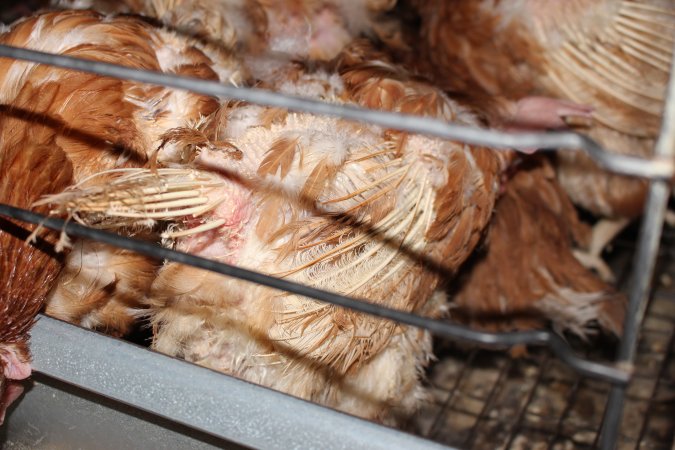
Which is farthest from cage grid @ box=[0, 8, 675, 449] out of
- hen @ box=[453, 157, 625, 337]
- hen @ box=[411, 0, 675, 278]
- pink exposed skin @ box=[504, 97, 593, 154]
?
pink exposed skin @ box=[504, 97, 593, 154]

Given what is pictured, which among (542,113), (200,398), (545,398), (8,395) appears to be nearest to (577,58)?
(542,113)

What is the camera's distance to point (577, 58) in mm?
1786

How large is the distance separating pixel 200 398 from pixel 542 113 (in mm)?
1076

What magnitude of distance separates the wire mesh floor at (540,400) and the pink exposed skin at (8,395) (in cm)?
96

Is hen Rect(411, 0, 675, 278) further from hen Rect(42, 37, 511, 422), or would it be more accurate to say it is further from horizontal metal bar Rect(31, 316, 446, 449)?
horizontal metal bar Rect(31, 316, 446, 449)

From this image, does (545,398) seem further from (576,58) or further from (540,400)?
(576,58)

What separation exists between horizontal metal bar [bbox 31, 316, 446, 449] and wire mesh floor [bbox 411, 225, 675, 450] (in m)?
0.92

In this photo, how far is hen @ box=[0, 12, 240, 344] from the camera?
3.80 feet

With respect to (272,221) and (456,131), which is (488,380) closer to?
(272,221)

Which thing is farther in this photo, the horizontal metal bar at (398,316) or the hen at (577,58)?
the hen at (577,58)

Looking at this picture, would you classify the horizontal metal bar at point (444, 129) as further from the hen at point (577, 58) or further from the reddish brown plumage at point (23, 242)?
the hen at point (577, 58)

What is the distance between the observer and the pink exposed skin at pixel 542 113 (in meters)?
1.62

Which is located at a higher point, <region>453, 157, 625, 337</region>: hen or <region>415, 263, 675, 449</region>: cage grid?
<region>453, 157, 625, 337</region>: hen

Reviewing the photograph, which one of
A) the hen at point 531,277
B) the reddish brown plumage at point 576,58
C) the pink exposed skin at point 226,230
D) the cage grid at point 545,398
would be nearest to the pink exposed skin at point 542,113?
the reddish brown plumage at point 576,58
